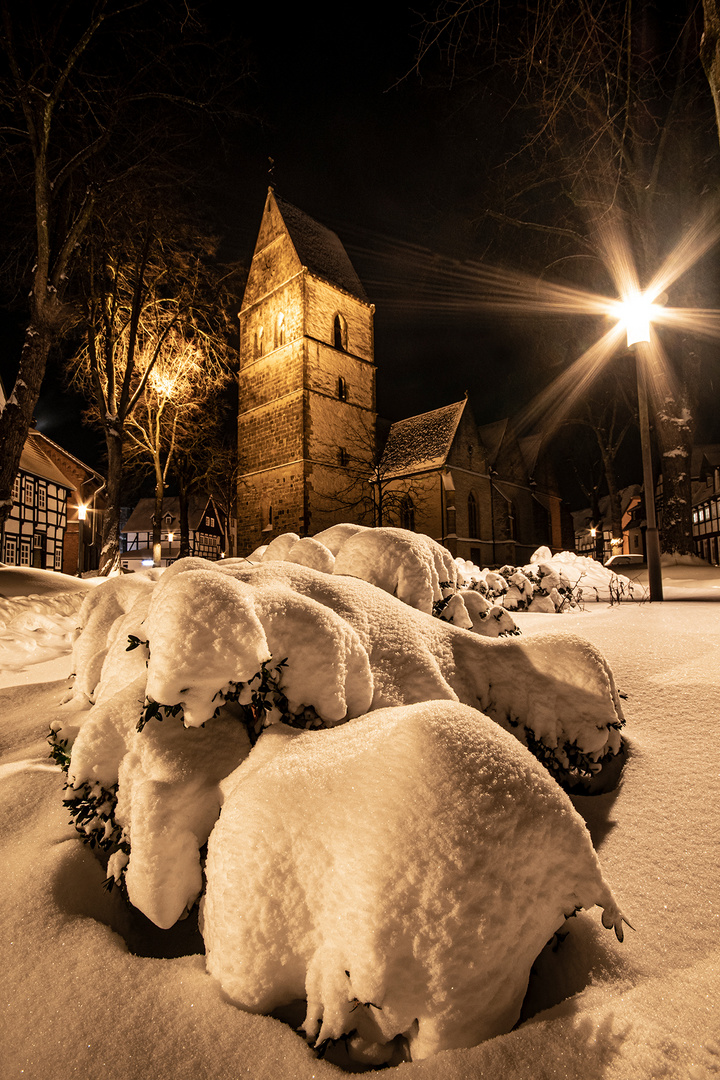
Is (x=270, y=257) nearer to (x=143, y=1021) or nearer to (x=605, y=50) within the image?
(x=605, y=50)

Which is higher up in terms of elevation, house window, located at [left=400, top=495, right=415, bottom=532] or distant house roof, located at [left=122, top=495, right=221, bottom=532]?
distant house roof, located at [left=122, top=495, right=221, bottom=532]

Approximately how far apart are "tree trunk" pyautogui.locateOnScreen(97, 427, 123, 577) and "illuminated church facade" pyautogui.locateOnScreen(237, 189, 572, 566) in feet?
40.4

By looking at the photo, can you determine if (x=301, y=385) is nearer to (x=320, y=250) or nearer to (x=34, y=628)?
(x=320, y=250)

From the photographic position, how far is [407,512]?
27812 millimetres

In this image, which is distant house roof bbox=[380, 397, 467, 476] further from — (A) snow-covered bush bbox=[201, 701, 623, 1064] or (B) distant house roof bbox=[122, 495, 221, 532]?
(A) snow-covered bush bbox=[201, 701, 623, 1064]

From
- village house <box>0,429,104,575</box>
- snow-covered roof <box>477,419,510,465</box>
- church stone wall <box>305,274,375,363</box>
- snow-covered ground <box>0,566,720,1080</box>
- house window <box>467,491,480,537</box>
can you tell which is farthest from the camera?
snow-covered roof <box>477,419,510,465</box>

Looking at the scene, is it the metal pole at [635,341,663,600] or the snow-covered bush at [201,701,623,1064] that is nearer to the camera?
the snow-covered bush at [201,701,623,1064]

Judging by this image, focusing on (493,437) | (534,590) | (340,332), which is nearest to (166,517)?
(340,332)

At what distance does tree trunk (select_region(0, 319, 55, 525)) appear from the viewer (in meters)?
8.30

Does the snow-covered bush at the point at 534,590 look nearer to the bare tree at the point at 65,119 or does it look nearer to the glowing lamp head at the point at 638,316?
the glowing lamp head at the point at 638,316

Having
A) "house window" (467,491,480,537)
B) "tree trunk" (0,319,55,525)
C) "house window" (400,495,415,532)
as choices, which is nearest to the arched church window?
"house window" (400,495,415,532)

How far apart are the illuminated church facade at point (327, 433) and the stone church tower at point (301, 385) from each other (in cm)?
7

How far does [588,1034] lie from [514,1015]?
18 cm

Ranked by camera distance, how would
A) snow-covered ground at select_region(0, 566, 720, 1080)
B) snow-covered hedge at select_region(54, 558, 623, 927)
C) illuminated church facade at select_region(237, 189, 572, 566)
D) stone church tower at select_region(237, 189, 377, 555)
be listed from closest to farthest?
snow-covered ground at select_region(0, 566, 720, 1080), snow-covered hedge at select_region(54, 558, 623, 927), stone church tower at select_region(237, 189, 377, 555), illuminated church facade at select_region(237, 189, 572, 566)
